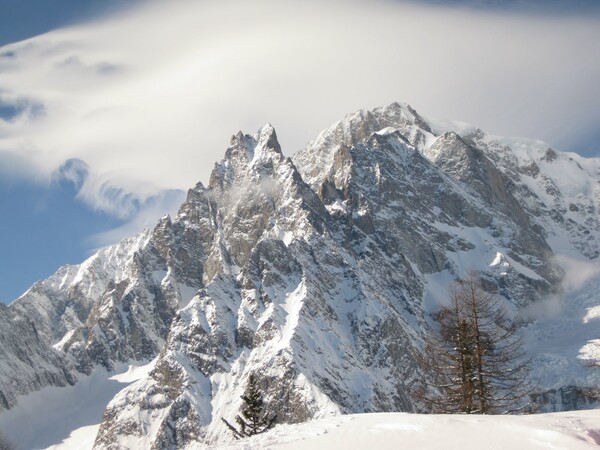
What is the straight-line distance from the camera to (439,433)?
72.0 feet

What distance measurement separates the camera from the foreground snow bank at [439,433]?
815 inches

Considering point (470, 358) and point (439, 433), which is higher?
point (470, 358)

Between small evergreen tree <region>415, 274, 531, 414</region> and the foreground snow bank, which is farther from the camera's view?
small evergreen tree <region>415, 274, 531, 414</region>

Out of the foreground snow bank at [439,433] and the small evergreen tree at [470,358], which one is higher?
the small evergreen tree at [470,358]

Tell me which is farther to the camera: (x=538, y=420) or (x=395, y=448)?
(x=538, y=420)

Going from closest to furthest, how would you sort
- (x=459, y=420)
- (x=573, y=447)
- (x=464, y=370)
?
(x=573, y=447)
(x=459, y=420)
(x=464, y=370)

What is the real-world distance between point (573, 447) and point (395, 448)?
497 centimetres

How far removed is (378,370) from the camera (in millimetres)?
198250

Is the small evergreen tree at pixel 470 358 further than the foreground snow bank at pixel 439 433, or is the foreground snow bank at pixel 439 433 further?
the small evergreen tree at pixel 470 358

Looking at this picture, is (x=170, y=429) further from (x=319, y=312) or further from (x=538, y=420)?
(x=538, y=420)

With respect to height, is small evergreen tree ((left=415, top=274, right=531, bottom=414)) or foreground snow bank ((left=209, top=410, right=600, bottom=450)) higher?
small evergreen tree ((left=415, top=274, right=531, bottom=414))

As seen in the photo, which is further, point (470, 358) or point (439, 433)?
point (470, 358)

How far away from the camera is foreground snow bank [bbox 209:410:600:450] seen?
815 inches

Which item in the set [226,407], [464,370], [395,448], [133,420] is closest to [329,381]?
[226,407]
